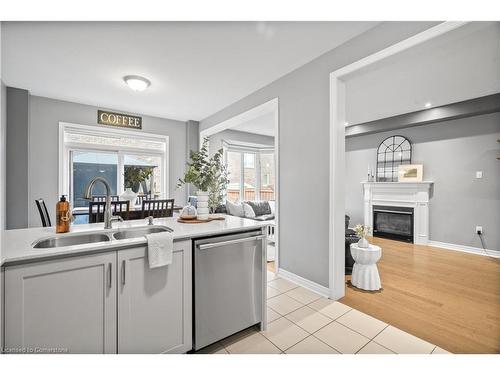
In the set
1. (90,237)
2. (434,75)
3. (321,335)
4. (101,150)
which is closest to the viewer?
(90,237)

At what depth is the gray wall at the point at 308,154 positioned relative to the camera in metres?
2.45

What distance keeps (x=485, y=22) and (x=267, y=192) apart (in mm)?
5949

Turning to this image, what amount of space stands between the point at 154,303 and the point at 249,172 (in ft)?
19.0

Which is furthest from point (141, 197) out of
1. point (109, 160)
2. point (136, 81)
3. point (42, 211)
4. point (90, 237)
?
point (90, 237)

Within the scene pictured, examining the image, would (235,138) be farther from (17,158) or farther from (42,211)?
(42,211)

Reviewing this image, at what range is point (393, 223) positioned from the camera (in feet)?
16.7

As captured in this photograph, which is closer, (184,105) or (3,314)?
A: (3,314)

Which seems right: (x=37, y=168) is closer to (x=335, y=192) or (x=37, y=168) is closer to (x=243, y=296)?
(x=243, y=296)

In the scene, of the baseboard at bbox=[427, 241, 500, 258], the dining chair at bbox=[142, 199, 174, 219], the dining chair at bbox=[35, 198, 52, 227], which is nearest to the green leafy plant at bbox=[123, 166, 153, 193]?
the dining chair at bbox=[142, 199, 174, 219]

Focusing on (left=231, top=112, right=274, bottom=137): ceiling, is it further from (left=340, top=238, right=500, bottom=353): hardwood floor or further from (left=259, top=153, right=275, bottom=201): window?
(left=340, top=238, right=500, bottom=353): hardwood floor

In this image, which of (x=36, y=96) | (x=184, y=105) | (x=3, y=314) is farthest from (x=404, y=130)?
(x=36, y=96)

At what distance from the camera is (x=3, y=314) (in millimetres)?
995

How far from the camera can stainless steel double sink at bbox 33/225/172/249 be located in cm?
141

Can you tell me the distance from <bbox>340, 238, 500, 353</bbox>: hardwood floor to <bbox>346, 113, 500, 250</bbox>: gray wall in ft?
2.17
